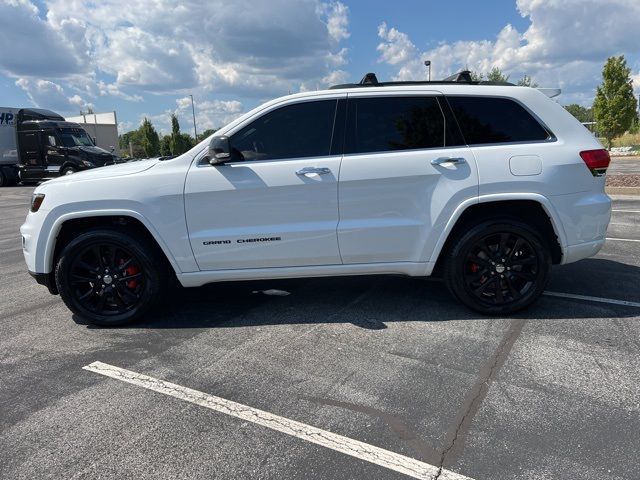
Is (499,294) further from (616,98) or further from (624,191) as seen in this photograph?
(616,98)

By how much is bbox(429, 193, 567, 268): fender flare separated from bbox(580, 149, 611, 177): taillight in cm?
47

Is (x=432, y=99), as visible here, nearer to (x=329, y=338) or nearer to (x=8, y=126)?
(x=329, y=338)

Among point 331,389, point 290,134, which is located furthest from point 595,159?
point 331,389

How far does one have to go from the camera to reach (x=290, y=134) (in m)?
4.05

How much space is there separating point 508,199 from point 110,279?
11.4ft

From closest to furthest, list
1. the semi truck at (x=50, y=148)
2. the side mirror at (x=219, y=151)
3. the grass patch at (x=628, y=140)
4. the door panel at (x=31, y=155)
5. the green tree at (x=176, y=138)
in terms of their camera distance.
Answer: the side mirror at (x=219, y=151)
the semi truck at (x=50, y=148)
the door panel at (x=31, y=155)
the grass patch at (x=628, y=140)
the green tree at (x=176, y=138)

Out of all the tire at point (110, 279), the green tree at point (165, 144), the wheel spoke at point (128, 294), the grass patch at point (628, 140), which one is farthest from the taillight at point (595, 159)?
the green tree at point (165, 144)

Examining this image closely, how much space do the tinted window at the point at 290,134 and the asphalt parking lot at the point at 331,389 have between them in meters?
1.47

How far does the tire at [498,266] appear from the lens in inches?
159

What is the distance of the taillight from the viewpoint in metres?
3.95

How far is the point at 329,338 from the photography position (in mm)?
3846

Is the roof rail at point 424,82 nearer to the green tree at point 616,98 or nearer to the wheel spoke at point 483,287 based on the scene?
the wheel spoke at point 483,287

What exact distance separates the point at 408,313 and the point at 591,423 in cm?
186

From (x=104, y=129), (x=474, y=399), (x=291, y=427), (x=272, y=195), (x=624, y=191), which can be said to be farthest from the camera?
(x=104, y=129)
